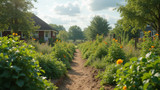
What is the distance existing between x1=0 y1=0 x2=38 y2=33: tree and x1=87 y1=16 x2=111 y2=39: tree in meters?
23.4

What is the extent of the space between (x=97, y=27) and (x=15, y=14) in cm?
2596

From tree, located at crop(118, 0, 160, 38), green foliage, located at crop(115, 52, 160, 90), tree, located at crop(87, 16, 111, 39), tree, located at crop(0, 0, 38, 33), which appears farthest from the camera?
tree, located at crop(87, 16, 111, 39)

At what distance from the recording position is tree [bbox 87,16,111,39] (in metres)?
37.2

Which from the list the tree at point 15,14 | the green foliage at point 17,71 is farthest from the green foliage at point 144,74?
the tree at point 15,14

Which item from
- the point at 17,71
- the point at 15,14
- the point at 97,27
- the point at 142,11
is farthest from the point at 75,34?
the point at 17,71

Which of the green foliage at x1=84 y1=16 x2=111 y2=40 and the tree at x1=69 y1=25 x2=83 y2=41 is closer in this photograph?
the green foliage at x1=84 y1=16 x2=111 y2=40

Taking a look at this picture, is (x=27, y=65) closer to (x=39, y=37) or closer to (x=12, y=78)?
(x=12, y=78)

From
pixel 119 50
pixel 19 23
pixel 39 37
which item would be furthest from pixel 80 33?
pixel 119 50

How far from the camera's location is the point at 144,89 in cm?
198

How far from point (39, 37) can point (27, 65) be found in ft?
78.8

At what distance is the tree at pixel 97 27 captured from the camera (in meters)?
37.2

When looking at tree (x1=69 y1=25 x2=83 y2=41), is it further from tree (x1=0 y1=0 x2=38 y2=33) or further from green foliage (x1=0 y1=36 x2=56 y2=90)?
green foliage (x1=0 y1=36 x2=56 y2=90)

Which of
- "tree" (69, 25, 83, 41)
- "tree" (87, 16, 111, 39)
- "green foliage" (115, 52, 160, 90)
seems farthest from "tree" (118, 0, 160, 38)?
"tree" (69, 25, 83, 41)

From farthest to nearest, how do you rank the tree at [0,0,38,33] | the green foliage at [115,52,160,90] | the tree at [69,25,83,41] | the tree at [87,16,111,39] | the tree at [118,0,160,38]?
the tree at [69,25,83,41] < the tree at [87,16,111,39] < the tree at [0,0,38,33] < the tree at [118,0,160,38] < the green foliage at [115,52,160,90]
